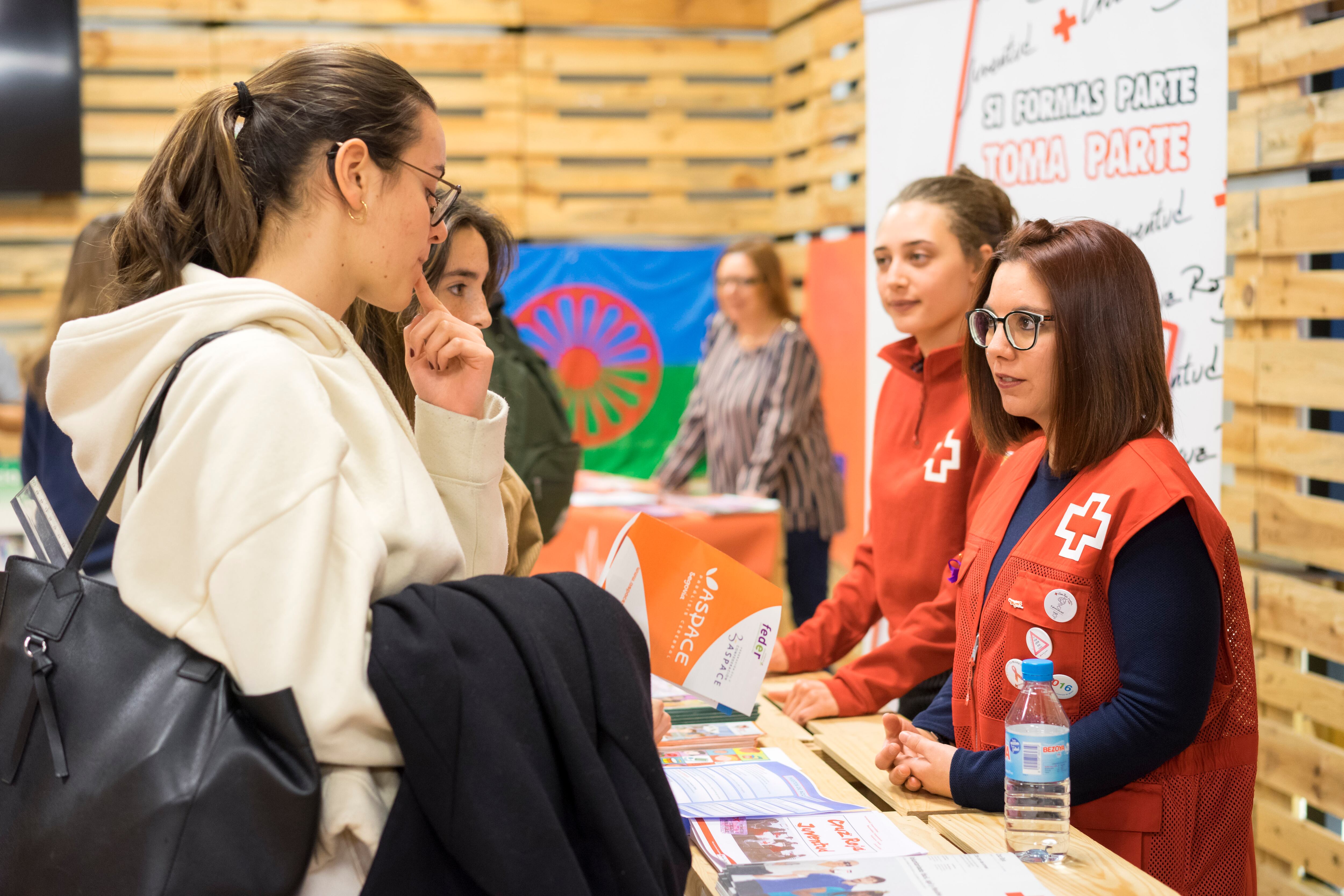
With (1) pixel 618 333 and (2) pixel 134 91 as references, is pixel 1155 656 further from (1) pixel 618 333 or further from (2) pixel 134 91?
(2) pixel 134 91

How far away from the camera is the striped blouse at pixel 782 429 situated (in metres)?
4.98

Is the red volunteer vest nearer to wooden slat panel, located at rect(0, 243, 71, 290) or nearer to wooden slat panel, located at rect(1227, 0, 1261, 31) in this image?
wooden slat panel, located at rect(1227, 0, 1261, 31)

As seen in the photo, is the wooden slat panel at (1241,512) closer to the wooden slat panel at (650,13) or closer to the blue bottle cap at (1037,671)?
the blue bottle cap at (1037,671)

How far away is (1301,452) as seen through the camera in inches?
109

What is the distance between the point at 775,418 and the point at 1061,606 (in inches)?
136

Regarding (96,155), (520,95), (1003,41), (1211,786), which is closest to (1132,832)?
(1211,786)

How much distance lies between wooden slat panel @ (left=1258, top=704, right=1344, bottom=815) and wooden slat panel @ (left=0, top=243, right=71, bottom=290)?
581 centimetres

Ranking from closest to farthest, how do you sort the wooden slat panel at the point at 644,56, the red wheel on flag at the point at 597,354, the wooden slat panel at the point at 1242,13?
the wooden slat panel at the point at 1242,13 → the red wheel on flag at the point at 597,354 → the wooden slat panel at the point at 644,56

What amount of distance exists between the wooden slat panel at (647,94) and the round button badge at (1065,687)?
18.6 ft

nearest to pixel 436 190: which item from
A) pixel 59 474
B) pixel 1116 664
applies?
pixel 1116 664

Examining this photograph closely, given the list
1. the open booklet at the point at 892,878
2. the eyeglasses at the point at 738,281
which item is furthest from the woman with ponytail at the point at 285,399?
the eyeglasses at the point at 738,281

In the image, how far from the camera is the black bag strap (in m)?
1.09

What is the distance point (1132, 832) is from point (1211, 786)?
0.12m

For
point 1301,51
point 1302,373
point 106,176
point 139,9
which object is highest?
point 139,9
